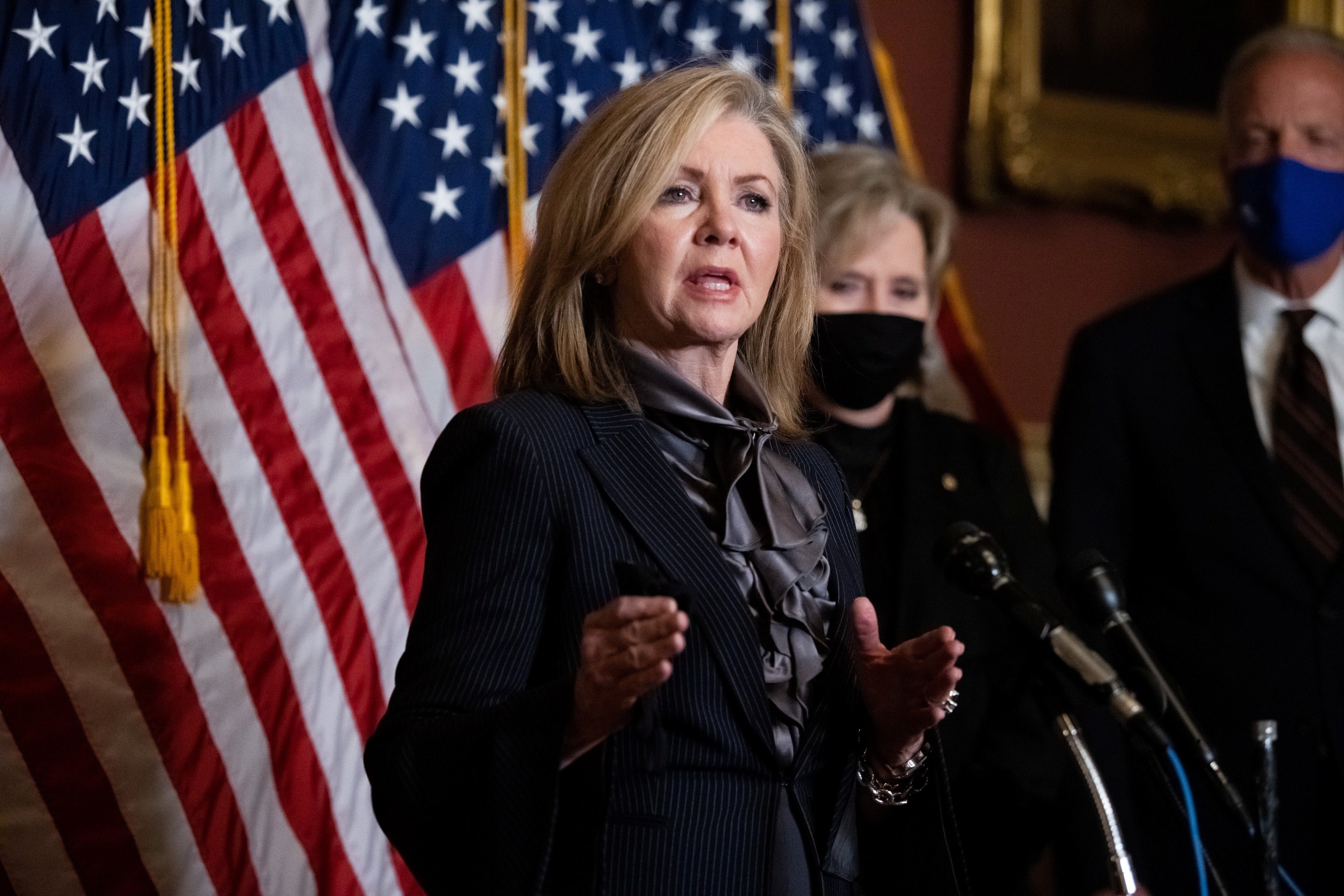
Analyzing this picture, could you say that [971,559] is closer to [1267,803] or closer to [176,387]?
[1267,803]

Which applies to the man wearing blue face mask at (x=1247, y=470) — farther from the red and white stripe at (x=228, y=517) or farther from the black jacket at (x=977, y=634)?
the red and white stripe at (x=228, y=517)

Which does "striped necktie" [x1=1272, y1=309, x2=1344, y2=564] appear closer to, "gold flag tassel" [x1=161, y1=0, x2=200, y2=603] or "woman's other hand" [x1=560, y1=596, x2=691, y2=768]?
→ "woman's other hand" [x1=560, y1=596, x2=691, y2=768]

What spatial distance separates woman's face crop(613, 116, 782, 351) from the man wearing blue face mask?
1.41m

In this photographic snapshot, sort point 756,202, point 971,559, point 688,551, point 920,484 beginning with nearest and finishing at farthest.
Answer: point 688,551 < point 756,202 < point 971,559 < point 920,484

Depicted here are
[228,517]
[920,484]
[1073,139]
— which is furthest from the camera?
[1073,139]

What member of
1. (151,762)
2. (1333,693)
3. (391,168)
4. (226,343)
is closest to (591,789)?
(151,762)

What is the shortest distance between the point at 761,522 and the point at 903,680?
27 cm

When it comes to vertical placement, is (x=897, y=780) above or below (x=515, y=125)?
below

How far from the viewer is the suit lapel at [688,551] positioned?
169 centimetres

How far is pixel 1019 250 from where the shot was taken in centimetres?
447

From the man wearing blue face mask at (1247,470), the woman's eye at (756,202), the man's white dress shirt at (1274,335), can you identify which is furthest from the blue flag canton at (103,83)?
the man's white dress shirt at (1274,335)

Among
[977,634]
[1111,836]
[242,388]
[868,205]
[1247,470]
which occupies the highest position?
[868,205]

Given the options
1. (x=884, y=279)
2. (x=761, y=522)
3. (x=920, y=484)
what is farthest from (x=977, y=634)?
(x=761, y=522)

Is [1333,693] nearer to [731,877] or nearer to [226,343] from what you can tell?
[731,877]
